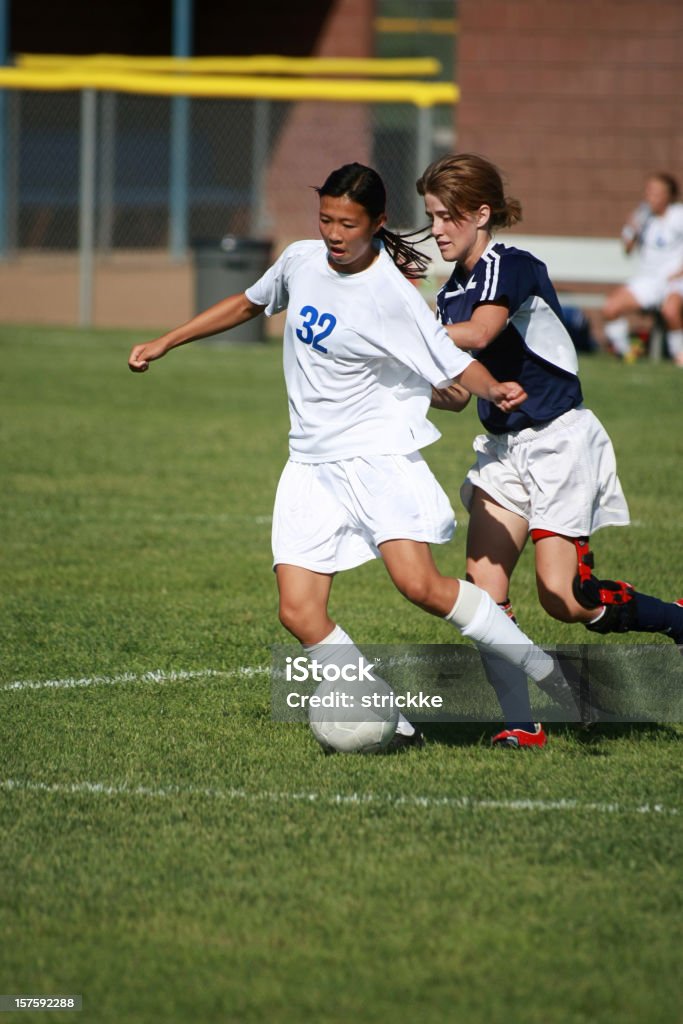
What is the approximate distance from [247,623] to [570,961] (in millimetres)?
3377

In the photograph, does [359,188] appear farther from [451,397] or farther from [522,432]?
[522,432]

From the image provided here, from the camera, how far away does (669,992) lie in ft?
10.2

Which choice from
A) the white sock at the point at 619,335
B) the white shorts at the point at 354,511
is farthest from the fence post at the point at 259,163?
the white shorts at the point at 354,511

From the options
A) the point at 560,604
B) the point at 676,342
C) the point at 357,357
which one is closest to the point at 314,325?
the point at 357,357

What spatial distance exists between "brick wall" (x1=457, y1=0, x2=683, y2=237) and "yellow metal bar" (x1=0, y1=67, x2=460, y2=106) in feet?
2.10

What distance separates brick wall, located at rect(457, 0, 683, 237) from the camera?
18.8 m

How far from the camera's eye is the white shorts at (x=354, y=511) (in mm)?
4508

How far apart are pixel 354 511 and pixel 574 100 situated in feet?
51.7

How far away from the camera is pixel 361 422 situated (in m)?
4.57

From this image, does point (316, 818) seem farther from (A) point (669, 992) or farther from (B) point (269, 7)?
(B) point (269, 7)

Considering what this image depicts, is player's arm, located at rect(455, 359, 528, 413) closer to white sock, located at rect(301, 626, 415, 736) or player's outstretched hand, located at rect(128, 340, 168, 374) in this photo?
white sock, located at rect(301, 626, 415, 736)

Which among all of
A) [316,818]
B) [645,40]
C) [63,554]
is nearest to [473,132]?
[645,40]

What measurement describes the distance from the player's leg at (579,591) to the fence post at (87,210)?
15140 millimetres

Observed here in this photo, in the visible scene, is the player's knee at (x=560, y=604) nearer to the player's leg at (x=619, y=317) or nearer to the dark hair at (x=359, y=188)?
the dark hair at (x=359, y=188)
